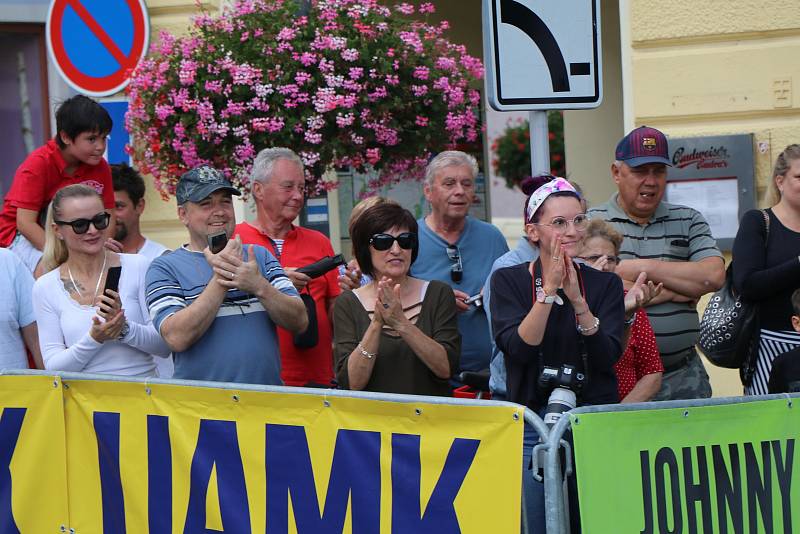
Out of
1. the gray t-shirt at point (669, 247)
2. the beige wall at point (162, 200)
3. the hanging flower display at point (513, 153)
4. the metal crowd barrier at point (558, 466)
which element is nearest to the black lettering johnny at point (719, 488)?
the metal crowd barrier at point (558, 466)

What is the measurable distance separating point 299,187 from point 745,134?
321 cm

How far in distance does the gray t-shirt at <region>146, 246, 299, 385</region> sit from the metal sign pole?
1.11 m

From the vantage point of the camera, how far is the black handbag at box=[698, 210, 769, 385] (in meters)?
5.01

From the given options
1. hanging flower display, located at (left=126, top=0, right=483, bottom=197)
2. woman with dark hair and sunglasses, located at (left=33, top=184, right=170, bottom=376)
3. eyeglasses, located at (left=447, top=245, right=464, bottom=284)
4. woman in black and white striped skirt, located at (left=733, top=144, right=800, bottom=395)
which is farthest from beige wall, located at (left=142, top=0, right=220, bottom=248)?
woman in black and white striped skirt, located at (left=733, top=144, right=800, bottom=395)

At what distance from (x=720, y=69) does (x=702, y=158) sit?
0.57 meters

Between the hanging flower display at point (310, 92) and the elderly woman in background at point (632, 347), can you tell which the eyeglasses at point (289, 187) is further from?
the elderly woman in background at point (632, 347)

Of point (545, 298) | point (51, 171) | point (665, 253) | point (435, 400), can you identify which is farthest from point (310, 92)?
point (435, 400)

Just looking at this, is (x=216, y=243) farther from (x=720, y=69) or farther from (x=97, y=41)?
(x=720, y=69)

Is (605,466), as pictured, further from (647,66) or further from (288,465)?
(647,66)

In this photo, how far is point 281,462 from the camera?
3928mm

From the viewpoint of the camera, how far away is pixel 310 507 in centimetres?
385

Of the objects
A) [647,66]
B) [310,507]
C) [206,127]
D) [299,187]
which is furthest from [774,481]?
[647,66]

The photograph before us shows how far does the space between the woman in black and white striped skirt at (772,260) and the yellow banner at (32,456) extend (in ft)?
9.48

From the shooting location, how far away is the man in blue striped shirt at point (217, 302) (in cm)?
446
